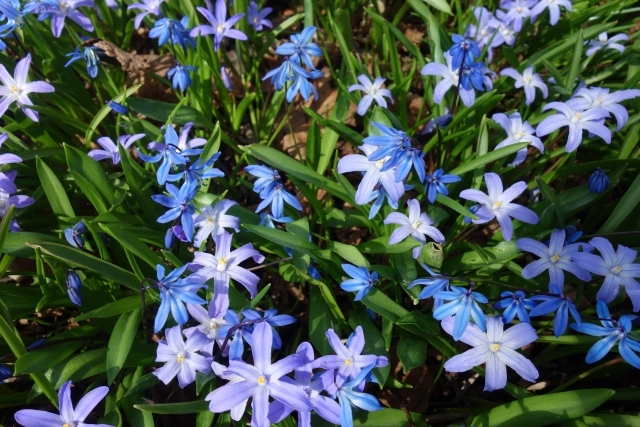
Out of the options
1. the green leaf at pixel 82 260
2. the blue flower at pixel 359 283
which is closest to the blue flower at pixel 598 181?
the blue flower at pixel 359 283

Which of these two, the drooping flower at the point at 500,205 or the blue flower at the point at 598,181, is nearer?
the drooping flower at the point at 500,205

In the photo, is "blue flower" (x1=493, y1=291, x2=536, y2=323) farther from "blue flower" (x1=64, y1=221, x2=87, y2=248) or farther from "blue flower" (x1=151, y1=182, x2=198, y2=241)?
"blue flower" (x1=64, y1=221, x2=87, y2=248)

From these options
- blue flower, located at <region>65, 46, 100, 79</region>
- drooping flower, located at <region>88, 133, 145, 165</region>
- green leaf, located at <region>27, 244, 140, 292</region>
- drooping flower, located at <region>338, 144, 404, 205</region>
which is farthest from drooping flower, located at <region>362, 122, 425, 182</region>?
blue flower, located at <region>65, 46, 100, 79</region>

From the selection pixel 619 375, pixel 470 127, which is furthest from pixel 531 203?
pixel 619 375

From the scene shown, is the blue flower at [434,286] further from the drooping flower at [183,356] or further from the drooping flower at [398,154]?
the drooping flower at [183,356]

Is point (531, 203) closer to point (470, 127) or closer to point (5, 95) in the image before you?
point (470, 127)

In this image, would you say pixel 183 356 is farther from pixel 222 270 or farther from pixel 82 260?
pixel 82 260
